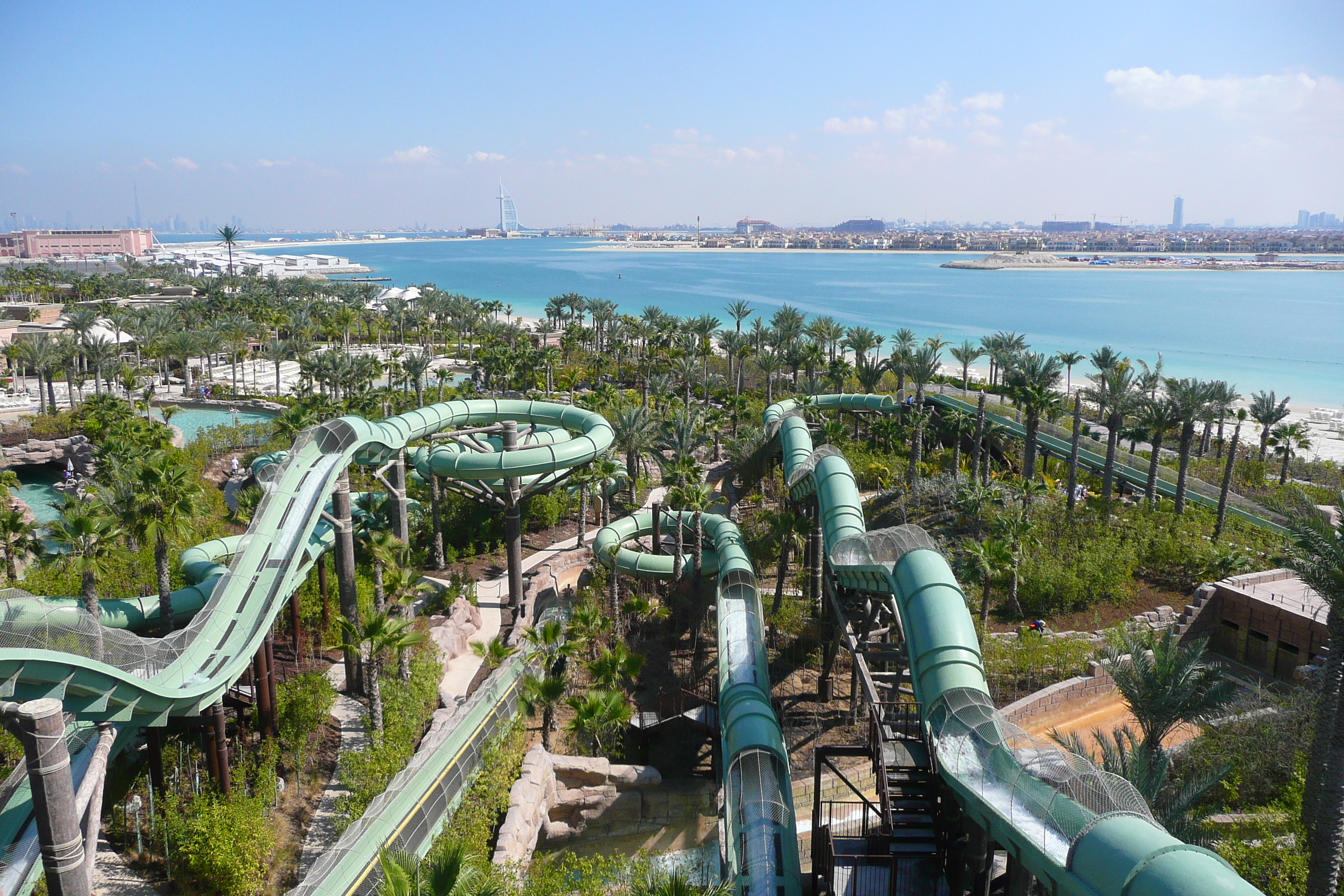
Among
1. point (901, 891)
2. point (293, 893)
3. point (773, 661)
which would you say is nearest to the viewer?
point (293, 893)

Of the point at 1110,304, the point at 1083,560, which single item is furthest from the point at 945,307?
the point at 1083,560

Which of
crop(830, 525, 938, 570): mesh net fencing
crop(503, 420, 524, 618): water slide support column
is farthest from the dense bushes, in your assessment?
crop(830, 525, 938, 570): mesh net fencing

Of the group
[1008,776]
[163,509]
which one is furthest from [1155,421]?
[163,509]

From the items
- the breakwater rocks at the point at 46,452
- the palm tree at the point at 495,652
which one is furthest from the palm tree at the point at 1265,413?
the breakwater rocks at the point at 46,452

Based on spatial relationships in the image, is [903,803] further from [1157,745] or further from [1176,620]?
[1176,620]

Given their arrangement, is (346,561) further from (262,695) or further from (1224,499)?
(1224,499)

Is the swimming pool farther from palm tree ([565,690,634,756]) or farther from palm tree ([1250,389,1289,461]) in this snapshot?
palm tree ([1250,389,1289,461])
